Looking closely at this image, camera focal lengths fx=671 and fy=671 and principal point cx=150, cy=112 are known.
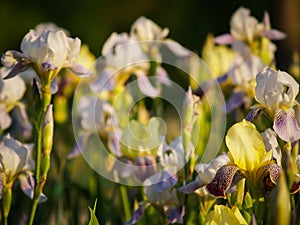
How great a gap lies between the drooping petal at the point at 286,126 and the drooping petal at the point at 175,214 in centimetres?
34

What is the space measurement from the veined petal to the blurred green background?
516 cm

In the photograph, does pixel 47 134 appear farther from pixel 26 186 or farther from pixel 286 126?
pixel 286 126

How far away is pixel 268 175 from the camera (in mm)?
1234

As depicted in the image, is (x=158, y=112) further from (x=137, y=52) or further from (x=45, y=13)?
(x=45, y=13)

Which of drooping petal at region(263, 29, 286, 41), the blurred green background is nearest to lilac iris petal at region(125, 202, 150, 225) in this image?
drooping petal at region(263, 29, 286, 41)

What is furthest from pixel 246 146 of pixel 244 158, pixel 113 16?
pixel 113 16

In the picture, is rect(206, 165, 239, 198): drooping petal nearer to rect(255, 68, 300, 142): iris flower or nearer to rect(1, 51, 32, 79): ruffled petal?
rect(255, 68, 300, 142): iris flower

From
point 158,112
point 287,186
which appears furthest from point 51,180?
point 287,186

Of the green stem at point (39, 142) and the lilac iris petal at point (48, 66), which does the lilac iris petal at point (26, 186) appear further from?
the lilac iris petal at point (48, 66)

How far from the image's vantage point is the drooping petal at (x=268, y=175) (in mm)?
1208

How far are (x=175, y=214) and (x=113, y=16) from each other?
19.5ft

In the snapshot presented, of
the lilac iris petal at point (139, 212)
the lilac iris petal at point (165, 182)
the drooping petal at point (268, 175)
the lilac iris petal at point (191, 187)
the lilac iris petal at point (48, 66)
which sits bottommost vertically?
the lilac iris petal at point (139, 212)

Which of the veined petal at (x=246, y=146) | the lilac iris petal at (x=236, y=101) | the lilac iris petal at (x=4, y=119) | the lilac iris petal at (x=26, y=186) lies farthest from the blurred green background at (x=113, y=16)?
the veined petal at (x=246, y=146)

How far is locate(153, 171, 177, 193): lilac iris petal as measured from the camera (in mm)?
1560
